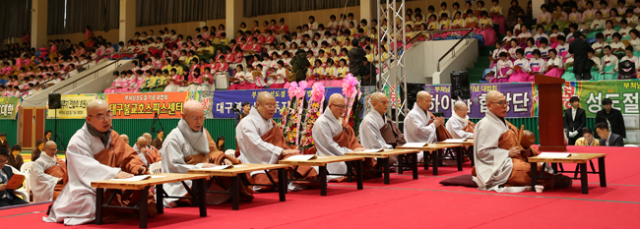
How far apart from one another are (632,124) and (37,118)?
1548 centimetres

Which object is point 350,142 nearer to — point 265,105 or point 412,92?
point 265,105

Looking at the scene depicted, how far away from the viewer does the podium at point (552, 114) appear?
961cm

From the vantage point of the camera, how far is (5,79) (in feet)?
73.8

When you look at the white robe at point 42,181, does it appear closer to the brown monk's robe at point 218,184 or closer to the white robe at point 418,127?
the brown monk's robe at point 218,184

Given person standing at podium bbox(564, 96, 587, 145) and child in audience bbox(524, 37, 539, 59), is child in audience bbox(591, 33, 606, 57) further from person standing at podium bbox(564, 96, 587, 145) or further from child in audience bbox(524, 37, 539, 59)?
person standing at podium bbox(564, 96, 587, 145)

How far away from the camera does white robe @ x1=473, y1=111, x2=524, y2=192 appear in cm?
624

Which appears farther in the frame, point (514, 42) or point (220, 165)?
Answer: point (514, 42)

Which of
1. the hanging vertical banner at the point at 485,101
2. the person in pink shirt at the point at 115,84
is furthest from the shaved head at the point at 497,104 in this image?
the person in pink shirt at the point at 115,84

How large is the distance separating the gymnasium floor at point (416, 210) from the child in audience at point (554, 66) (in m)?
6.41

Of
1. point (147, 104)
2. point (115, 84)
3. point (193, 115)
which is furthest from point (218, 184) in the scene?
point (115, 84)

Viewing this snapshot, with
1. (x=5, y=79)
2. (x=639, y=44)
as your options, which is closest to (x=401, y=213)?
(x=639, y=44)

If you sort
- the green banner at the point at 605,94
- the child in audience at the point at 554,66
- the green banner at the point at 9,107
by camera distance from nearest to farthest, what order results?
the green banner at the point at 605,94 → the child in audience at the point at 554,66 → the green banner at the point at 9,107

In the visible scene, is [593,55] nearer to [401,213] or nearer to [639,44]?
[639,44]

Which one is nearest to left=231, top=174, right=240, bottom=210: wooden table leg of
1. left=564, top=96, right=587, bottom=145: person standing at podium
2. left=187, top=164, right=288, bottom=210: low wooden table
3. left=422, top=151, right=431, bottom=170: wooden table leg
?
left=187, top=164, right=288, bottom=210: low wooden table
